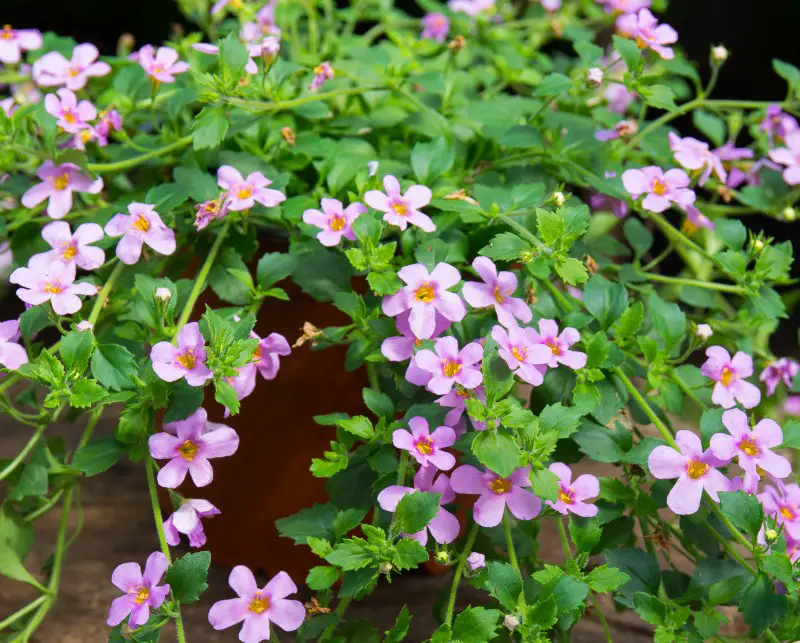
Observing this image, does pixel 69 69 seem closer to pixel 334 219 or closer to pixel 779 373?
pixel 334 219

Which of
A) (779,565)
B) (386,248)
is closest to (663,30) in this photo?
(386,248)

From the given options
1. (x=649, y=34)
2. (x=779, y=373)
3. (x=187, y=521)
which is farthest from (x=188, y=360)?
(x=779, y=373)

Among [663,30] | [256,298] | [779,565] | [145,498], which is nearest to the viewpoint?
[779,565]

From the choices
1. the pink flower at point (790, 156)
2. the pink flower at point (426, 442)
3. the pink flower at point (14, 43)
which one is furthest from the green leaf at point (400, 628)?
the pink flower at point (14, 43)

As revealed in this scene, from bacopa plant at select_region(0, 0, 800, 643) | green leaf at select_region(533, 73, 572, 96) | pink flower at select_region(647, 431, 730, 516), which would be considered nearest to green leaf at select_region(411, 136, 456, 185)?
bacopa plant at select_region(0, 0, 800, 643)

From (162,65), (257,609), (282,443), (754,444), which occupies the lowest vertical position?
(282,443)

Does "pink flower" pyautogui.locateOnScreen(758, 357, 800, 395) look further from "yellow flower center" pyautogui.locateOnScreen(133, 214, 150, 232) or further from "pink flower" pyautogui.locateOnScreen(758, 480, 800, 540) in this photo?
"yellow flower center" pyautogui.locateOnScreen(133, 214, 150, 232)

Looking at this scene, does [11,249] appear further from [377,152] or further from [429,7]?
[429,7]
